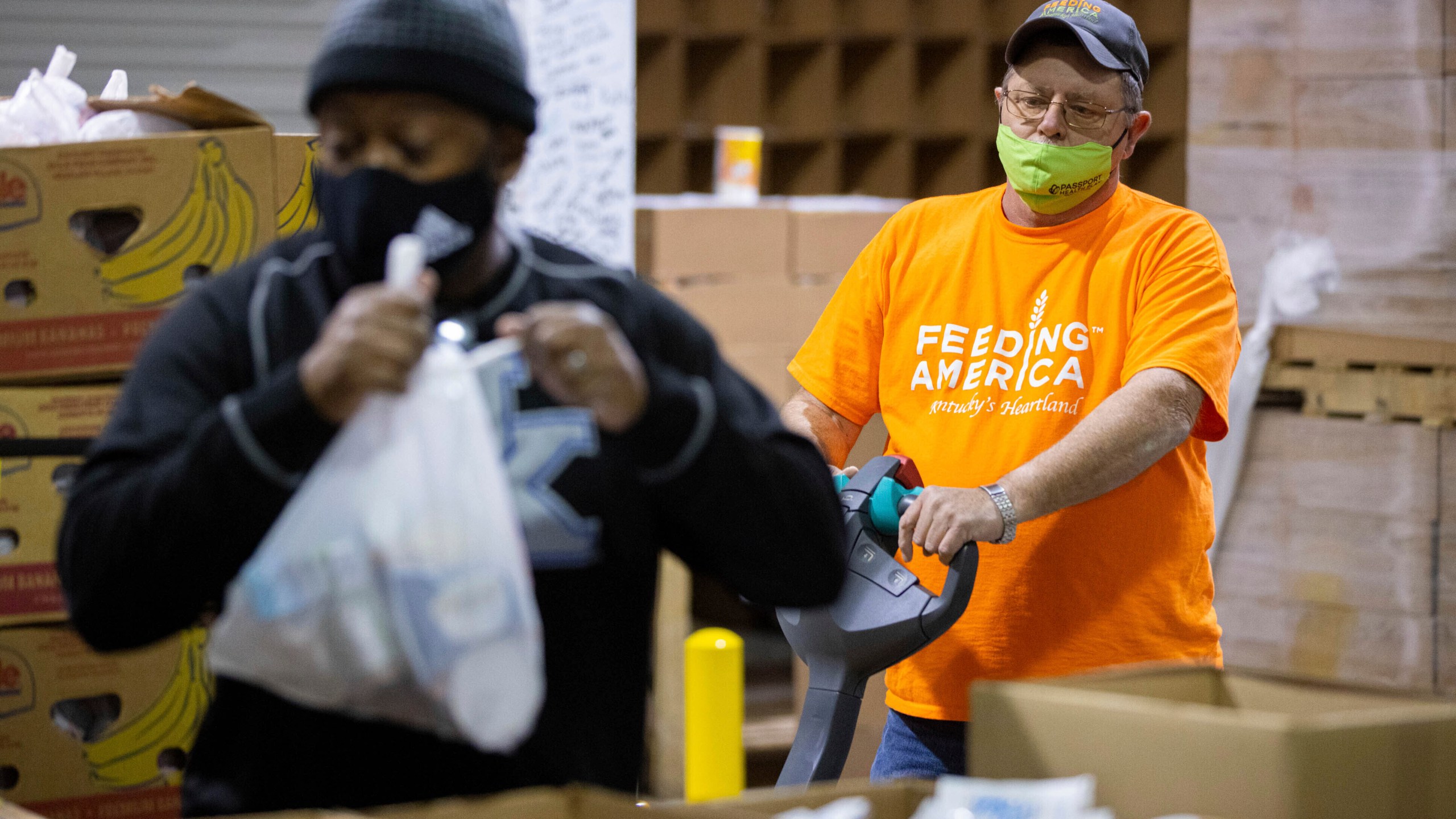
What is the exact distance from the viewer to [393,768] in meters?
1.27

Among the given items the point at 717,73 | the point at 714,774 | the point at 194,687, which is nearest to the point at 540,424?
the point at 194,687

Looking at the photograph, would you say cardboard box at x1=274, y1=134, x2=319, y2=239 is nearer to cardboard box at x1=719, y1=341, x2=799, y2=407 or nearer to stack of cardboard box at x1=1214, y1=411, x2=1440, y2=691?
cardboard box at x1=719, y1=341, x2=799, y2=407

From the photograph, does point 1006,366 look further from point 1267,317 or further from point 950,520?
point 1267,317

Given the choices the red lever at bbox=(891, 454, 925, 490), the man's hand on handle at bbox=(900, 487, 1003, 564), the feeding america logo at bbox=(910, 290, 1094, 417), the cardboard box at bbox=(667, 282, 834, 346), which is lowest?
the man's hand on handle at bbox=(900, 487, 1003, 564)

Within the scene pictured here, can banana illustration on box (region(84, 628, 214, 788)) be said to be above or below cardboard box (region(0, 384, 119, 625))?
below

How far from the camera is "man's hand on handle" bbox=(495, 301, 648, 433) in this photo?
1192 millimetres

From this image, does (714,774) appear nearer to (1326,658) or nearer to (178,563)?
(1326,658)

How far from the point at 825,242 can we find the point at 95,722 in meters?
2.74

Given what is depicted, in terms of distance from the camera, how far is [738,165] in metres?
4.42

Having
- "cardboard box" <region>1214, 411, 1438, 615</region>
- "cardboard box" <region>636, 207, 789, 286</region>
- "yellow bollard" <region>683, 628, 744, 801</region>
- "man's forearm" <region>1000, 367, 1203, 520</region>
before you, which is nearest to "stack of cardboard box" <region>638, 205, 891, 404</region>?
"cardboard box" <region>636, 207, 789, 286</region>

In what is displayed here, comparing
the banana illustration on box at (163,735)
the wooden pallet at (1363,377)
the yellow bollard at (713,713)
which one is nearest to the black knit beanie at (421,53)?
the banana illustration on box at (163,735)

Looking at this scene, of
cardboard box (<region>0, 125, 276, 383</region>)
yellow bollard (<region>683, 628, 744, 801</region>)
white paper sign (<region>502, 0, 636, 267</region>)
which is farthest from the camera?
white paper sign (<region>502, 0, 636, 267</region>)

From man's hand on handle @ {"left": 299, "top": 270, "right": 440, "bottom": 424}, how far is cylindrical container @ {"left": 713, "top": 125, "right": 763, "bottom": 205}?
329 cm

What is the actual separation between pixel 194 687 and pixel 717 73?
124 inches
